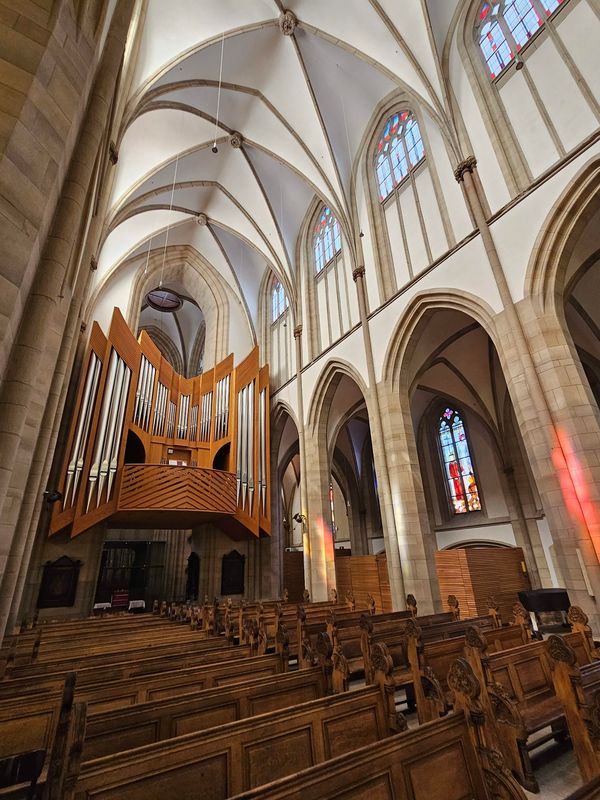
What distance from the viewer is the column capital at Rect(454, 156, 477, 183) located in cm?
785

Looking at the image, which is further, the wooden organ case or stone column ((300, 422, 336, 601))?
stone column ((300, 422, 336, 601))

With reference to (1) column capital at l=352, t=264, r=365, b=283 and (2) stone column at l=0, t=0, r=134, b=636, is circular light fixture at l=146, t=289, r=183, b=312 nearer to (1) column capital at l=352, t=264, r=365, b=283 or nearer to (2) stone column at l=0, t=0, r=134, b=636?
(1) column capital at l=352, t=264, r=365, b=283

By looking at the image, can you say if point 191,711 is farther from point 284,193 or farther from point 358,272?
point 284,193

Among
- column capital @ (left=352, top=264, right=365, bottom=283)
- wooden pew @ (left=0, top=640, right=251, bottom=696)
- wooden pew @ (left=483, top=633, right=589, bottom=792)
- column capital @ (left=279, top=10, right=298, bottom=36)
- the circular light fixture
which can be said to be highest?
the circular light fixture

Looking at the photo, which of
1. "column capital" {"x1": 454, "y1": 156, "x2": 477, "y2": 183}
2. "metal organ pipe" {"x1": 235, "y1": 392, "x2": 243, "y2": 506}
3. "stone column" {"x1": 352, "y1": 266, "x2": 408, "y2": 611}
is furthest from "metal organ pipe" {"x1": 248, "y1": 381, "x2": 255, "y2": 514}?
"column capital" {"x1": 454, "y1": 156, "x2": 477, "y2": 183}

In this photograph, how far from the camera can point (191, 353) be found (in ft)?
72.5

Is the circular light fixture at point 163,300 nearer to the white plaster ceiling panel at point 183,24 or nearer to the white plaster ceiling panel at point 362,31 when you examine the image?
the white plaster ceiling panel at point 183,24

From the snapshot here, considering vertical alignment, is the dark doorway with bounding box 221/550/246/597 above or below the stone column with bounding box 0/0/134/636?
below

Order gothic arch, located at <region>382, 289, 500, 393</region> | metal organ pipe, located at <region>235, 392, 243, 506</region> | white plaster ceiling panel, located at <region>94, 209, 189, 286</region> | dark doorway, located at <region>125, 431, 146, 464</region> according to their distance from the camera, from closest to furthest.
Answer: gothic arch, located at <region>382, 289, 500, 393</region>
metal organ pipe, located at <region>235, 392, 243, 506</region>
dark doorway, located at <region>125, 431, 146, 464</region>
white plaster ceiling panel, located at <region>94, 209, 189, 286</region>

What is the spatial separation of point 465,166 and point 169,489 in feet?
32.1

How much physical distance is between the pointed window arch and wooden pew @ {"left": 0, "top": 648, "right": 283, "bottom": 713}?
10.7 m

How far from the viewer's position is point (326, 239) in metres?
13.5

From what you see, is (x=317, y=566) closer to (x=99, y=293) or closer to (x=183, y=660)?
(x=183, y=660)

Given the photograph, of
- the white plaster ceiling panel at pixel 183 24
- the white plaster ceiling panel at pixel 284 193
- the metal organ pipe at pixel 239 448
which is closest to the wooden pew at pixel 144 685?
the metal organ pipe at pixel 239 448
